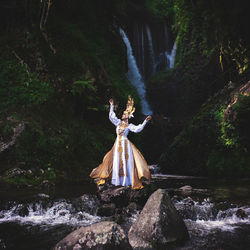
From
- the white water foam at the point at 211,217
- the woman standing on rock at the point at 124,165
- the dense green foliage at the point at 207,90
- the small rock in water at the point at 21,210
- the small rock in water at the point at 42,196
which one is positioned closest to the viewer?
the dense green foliage at the point at 207,90

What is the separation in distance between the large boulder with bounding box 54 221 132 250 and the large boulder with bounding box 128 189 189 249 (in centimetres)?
81

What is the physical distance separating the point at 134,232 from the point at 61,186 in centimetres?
551

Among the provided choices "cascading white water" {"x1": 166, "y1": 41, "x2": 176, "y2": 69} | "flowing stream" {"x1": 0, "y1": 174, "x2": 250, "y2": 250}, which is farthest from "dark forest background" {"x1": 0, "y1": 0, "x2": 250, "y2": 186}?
"cascading white water" {"x1": 166, "y1": 41, "x2": 176, "y2": 69}

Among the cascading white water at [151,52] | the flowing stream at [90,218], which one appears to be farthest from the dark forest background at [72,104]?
the cascading white water at [151,52]

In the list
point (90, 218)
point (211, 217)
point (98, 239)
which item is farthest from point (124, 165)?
point (98, 239)

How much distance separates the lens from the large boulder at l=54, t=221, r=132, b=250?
11.5ft

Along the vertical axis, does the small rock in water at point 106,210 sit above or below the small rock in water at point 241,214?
above

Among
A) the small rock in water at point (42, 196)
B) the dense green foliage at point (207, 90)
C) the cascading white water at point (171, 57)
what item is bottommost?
the small rock in water at point (42, 196)

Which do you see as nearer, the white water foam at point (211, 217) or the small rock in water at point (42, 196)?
the white water foam at point (211, 217)

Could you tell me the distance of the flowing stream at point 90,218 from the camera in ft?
14.9

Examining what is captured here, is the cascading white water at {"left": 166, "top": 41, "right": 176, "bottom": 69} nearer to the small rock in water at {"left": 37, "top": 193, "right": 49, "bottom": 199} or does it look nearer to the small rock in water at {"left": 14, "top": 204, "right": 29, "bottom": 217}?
the small rock in water at {"left": 37, "top": 193, "right": 49, "bottom": 199}

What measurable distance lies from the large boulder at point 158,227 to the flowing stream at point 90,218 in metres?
0.26

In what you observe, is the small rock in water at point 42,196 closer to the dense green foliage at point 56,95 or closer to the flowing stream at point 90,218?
the flowing stream at point 90,218

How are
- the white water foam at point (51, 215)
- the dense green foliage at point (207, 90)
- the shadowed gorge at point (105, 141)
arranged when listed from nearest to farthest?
the dense green foliage at point (207, 90) < the shadowed gorge at point (105, 141) < the white water foam at point (51, 215)
